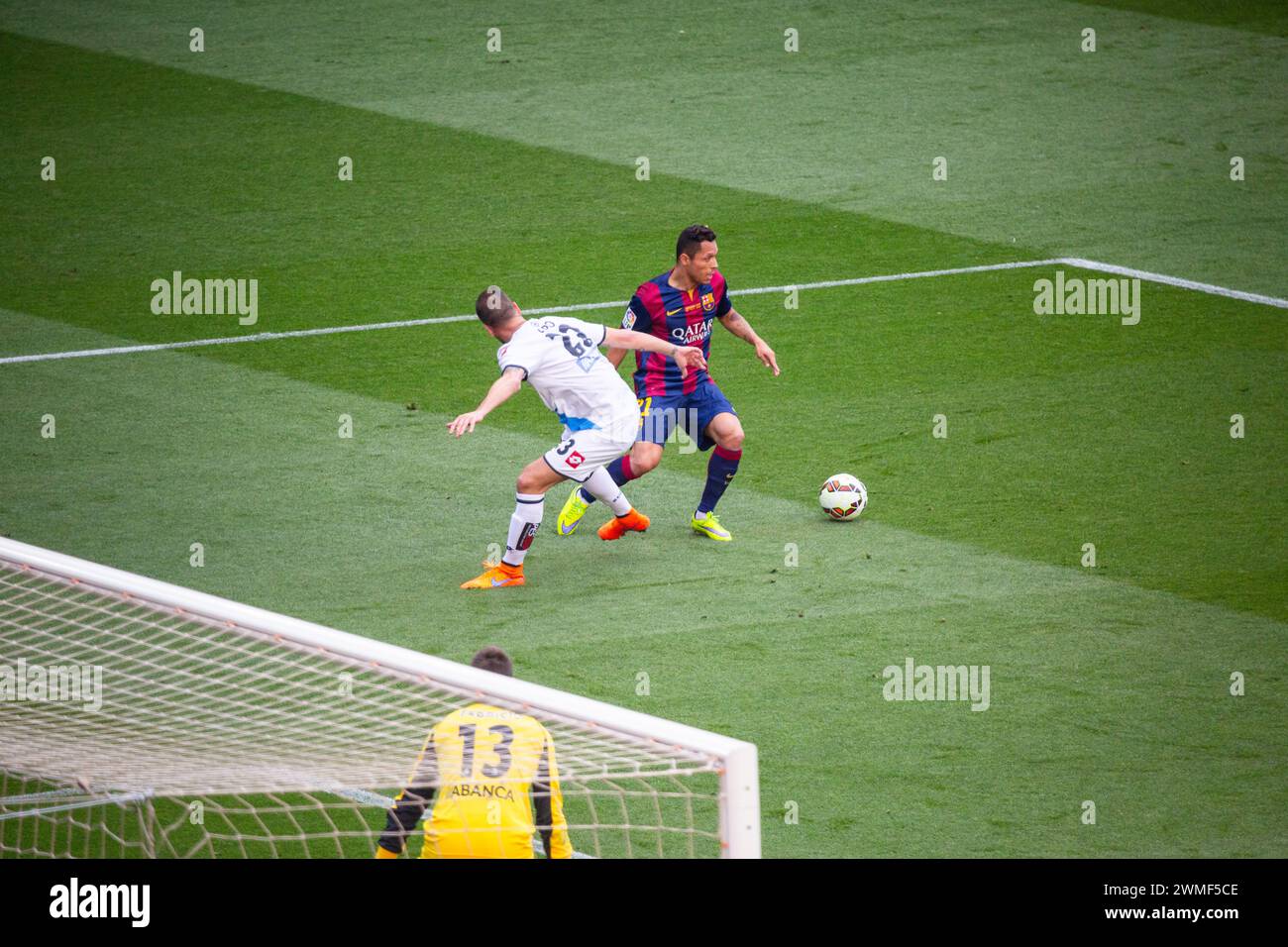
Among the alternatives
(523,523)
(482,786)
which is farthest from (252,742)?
(523,523)

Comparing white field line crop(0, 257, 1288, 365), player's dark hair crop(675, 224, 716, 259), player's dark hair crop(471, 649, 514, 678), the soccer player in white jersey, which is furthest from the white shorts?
white field line crop(0, 257, 1288, 365)

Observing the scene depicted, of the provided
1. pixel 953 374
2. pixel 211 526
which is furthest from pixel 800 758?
pixel 953 374

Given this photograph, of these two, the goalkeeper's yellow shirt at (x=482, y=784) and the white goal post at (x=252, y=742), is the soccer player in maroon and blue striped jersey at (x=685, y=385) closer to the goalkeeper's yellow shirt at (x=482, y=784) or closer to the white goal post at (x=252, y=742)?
the white goal post at (x=252, y=742)

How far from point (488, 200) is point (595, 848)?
1202cm

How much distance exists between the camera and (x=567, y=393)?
10477 mm

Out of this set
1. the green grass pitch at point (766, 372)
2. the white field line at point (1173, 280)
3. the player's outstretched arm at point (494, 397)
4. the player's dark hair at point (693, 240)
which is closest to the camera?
the green grass pitch at point (766, 372)

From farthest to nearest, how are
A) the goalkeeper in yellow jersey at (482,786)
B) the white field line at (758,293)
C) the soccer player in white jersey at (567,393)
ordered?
the white field line at (758,293) → the soccer player in white jersey at (567,393) → the goalkeeper in yellow jersey at (482,786)

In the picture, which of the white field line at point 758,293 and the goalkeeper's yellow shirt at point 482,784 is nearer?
the goalkeeper's yellow shirt at point 482,784

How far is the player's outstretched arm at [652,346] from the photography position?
10.3m

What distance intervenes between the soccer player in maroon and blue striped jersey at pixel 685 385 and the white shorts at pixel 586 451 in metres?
0.67

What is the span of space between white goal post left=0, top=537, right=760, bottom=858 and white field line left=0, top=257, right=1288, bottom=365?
5.80 meters

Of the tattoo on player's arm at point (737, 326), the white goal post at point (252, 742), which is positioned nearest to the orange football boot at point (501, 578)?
the white goal post at point (252, 742)

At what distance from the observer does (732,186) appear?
18.9 metres
